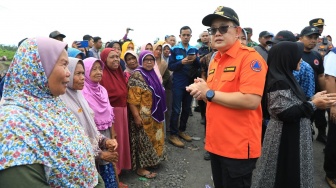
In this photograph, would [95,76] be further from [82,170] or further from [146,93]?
[82,170]

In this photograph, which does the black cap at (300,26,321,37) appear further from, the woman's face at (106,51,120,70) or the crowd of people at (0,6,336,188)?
the woman's face at (106,51,120,70)

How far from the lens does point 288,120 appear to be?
217cm

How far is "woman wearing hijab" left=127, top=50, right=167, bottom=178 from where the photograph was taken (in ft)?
11.4

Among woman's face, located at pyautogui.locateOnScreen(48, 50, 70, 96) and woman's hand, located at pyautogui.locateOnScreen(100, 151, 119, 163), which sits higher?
woman's face, located at pyautogui.locateOnScreen(48, 50, 70, 96)

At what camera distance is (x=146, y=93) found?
3504mm

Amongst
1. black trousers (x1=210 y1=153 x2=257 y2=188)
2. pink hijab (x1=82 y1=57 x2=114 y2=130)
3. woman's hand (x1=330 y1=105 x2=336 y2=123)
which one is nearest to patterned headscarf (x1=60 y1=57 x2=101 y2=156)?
pink hijab (x1=82 y1=57 x2=114 y2=130)

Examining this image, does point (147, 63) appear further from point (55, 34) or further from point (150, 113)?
point (55, 34)

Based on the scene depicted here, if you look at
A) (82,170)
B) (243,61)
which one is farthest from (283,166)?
(82,170)

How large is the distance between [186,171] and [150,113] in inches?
44.5

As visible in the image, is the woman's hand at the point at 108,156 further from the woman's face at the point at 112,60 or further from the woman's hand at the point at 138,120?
the woman's face at the point at 112,60

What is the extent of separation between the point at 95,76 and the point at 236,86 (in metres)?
1.70

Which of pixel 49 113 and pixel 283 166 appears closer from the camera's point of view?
pixel 49 113

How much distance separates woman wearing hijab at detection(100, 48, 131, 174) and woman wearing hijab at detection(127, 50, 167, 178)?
0.13 metres

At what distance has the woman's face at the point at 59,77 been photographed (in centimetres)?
127
